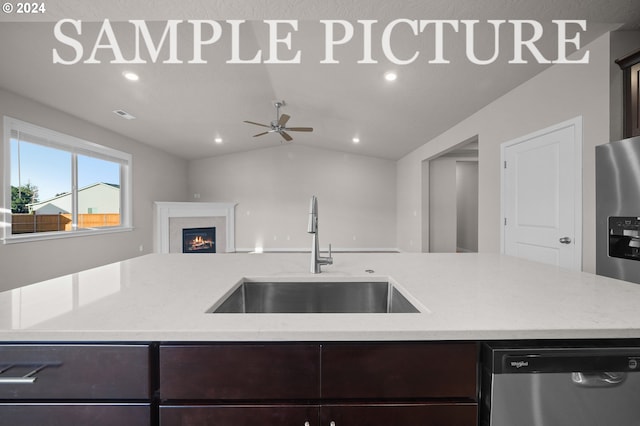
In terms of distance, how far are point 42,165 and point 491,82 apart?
5865mm

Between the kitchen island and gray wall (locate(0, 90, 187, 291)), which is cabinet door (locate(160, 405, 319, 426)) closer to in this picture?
the kitchen island

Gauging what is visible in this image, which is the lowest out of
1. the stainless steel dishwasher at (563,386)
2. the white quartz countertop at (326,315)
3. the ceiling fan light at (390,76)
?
the stainless steel dishwasher at (563,386)

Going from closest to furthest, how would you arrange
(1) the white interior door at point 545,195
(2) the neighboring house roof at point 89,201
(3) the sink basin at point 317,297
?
(3) the sink basin at point 317,297 < (1) the white interior door at point 545,195 < (2) the neighboring house roof at point 89,201

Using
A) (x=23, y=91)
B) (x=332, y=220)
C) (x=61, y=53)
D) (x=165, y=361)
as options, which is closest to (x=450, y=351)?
(x=165, y=361)

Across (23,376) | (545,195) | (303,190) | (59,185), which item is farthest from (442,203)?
(59,185)

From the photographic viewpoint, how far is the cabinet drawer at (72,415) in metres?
0.71

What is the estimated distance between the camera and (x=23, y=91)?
11.3ft

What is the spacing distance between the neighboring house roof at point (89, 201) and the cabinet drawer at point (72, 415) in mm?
4271

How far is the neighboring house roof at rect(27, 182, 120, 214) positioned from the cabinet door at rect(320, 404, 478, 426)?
4.85m

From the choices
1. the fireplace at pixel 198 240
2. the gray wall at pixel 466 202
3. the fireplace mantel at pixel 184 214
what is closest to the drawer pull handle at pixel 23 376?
the fireplace mantel at pixel 184 214

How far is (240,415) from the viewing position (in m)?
0.72

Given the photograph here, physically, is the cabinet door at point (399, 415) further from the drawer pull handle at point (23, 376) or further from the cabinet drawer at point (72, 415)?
the drawer pull handle at point (23, 376)

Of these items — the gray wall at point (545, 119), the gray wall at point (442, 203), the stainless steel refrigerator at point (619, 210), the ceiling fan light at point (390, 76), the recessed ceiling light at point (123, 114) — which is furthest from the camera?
the gray wall at point (442, 203)

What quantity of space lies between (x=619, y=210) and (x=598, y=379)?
1.53 metres
